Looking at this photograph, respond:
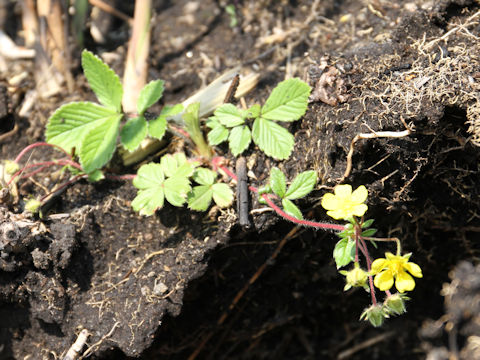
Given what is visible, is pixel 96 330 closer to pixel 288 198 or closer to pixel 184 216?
pixel 184 216

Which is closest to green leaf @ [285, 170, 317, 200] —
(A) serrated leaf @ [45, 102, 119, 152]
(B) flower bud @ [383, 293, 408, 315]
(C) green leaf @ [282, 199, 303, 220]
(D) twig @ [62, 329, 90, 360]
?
(C) green leaf @ [282, 199, 303, 220]

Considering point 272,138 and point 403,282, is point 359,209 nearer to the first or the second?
point 403,282

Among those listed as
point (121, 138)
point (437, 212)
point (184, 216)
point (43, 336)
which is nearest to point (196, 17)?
point (121, 138)

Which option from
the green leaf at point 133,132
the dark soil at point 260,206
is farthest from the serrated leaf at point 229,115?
the green leaf at point 133,132

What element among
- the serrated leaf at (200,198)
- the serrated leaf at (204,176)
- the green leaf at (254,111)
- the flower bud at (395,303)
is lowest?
the flower bud at (395,303)

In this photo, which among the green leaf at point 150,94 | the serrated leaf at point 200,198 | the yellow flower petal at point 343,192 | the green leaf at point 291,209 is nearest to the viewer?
the yellow flower petal at point 343,192

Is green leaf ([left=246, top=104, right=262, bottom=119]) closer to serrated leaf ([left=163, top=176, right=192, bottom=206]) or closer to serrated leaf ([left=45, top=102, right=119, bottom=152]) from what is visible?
serrated leaf ([left=163, top=176, right=192, bottom=206])

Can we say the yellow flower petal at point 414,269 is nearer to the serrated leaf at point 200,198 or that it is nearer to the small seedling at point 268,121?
the small seedling at point 268,121
